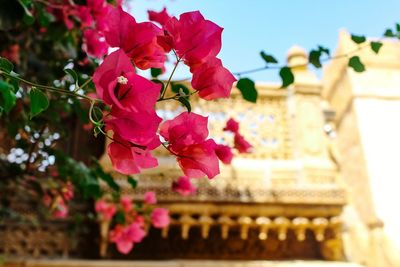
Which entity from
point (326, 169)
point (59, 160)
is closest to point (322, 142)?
point (326, 169)

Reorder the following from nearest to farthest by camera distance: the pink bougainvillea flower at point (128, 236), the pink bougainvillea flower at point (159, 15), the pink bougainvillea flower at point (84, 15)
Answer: the pink bougainvillea flower at point (159, 15), the pink bougainvillea flower at point (84, 15), the pink bougainvillea flower at point (128, 236)

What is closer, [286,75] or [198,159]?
[198,159]

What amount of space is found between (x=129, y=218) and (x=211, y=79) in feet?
4.60

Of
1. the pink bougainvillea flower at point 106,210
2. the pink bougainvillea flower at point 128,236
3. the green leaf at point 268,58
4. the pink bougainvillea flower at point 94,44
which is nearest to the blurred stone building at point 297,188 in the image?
the pink bougainvillea flower at point 106,210

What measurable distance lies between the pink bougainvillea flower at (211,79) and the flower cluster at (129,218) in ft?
3.97

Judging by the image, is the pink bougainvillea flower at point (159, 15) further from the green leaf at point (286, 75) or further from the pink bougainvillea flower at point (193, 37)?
the pink bougainvillea flower at point (193, 37)

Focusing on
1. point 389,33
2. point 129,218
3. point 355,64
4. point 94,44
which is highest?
point 94,44

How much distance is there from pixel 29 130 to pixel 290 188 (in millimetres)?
1439

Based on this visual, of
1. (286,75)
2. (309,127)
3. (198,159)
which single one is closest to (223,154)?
(286,75)

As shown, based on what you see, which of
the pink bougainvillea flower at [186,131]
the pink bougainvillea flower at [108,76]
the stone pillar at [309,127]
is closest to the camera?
the pink bougainvillea flower at [108,76]

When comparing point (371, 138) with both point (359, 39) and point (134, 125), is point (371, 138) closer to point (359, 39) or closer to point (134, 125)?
point (359, 39)

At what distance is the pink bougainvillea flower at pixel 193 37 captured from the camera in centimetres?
58

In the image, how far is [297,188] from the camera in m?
2.33

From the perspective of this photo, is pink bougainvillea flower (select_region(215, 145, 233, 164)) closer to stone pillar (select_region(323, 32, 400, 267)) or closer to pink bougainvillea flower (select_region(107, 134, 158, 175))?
pink bougainvillea flower (select_region(107, 134, 158, 175))
